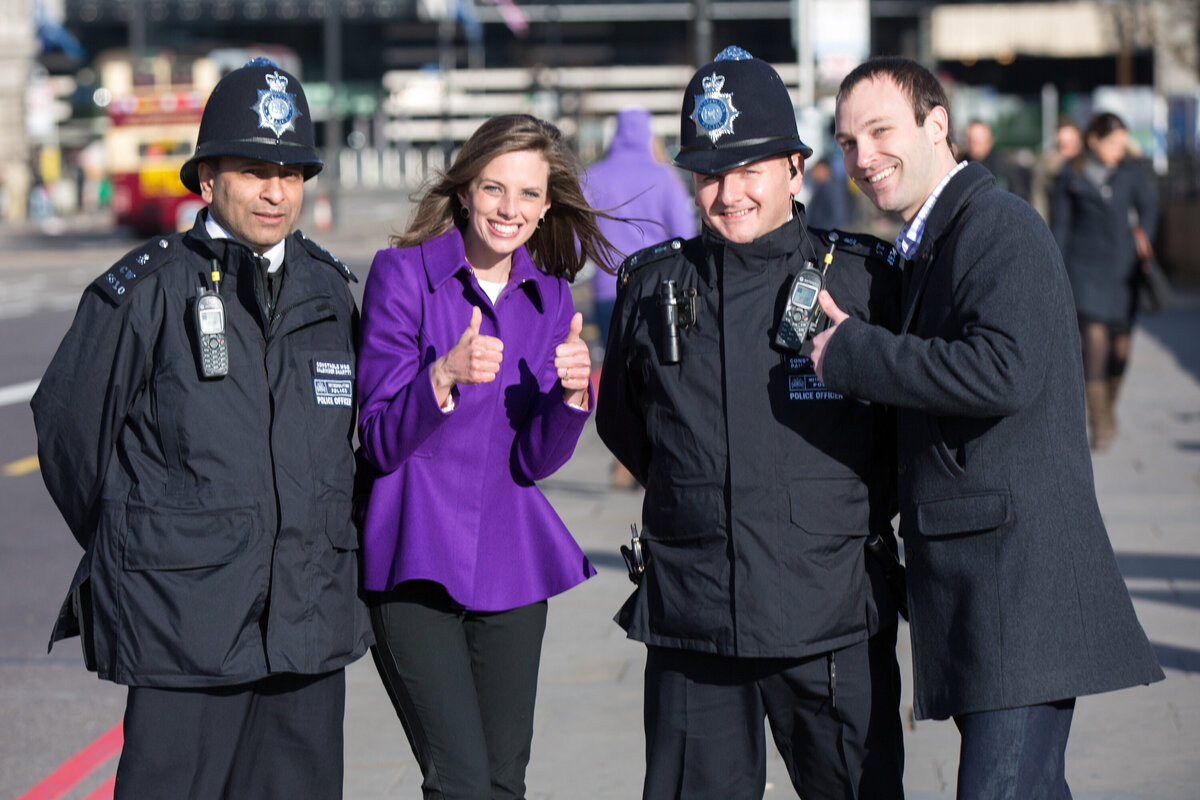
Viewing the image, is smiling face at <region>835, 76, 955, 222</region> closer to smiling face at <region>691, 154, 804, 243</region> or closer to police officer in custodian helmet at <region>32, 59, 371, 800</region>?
smiling face at <region>691, 154, 804, 243</region>

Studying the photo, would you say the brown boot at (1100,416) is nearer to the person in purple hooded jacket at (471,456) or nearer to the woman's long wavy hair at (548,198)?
the woman's long wavy hair at (548,198)

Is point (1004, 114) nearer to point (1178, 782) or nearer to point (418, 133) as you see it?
point (1178, 782)

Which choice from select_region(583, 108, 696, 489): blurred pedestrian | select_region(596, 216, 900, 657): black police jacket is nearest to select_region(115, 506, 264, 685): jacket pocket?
select_region(596, 216, 900, 657): black police jacket

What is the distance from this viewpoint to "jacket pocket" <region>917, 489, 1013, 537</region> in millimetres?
2918

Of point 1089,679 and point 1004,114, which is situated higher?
point 1004,114

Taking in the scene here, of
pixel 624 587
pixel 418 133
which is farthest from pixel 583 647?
pixel 418 133

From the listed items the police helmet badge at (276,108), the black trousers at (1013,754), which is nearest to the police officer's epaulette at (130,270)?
the police helmet badge at (276,108)

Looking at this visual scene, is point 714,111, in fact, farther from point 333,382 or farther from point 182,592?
point 182,592

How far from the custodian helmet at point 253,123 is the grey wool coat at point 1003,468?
1.17m

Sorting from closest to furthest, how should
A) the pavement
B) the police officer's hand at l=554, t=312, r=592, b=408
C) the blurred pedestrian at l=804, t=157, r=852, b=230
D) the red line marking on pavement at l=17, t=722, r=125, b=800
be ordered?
the police officer's hand at l=554, t=312, r=592, b=408
the pavement
the red line marking on pavement at l=17, t=722, r=125, b=800
the blurred pedestrian at l=804, t=157, r=852, b=230

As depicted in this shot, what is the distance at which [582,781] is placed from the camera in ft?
15.4

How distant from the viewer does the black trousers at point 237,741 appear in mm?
3139

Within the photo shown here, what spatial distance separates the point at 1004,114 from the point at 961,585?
49693 millimetres

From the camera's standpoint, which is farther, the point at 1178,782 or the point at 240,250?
the point at 1178,782
